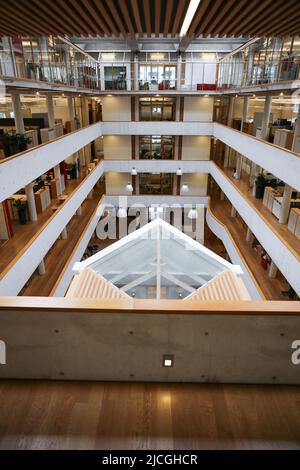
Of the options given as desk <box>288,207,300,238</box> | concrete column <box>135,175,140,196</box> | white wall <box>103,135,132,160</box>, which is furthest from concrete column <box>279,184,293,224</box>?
white wall <box>103,135,132,160</box>

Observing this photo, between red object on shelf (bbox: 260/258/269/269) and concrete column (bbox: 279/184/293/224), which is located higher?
concrete column (bbox: 279/184/293/224)

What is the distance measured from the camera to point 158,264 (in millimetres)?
7691

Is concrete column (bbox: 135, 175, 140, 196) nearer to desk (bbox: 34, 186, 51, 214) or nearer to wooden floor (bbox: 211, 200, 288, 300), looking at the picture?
wooden floor (bbox: 211, 200, 288, 300)

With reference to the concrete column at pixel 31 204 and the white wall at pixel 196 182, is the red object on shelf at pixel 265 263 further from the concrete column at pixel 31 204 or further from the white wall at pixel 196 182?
the white wall at pixel 196 182

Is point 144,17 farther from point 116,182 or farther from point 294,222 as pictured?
point 116,182

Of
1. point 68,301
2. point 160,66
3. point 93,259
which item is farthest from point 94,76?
point 68,301

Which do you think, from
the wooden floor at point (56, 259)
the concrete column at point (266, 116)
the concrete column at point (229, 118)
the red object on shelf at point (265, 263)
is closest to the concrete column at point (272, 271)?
the red object on shelf at point (265, 263)

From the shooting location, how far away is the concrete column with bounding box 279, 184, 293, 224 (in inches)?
372

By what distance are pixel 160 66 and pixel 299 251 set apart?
1404cm

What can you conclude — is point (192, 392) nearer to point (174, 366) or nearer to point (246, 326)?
point (174, 366)

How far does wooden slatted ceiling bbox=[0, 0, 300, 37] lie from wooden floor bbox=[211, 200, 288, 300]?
20.0 ft

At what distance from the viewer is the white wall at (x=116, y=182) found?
1950 cm

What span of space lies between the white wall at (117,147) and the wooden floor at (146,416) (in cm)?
1708

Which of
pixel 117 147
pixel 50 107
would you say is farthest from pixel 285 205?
pixel 117 147
